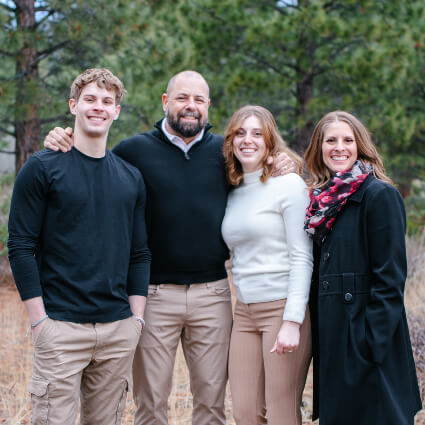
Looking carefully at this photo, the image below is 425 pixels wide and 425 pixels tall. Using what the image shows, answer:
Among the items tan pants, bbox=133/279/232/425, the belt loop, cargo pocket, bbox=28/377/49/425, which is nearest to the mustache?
tan pants, bbox=133/279/232/425

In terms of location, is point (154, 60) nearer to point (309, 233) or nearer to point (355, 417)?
point (309, 233)

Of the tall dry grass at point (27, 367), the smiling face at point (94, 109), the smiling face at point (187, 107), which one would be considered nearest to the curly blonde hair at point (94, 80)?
the smiling face at point (94, 109)

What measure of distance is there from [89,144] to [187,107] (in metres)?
0.71

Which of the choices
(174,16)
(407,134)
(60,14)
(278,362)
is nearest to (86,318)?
(278,362)

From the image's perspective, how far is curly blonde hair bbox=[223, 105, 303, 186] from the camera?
10.2 ft

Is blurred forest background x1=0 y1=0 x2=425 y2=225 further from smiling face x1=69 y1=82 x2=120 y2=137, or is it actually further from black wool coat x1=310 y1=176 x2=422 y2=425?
black wool coat x1=310 y1=176 x2=422 y2=425

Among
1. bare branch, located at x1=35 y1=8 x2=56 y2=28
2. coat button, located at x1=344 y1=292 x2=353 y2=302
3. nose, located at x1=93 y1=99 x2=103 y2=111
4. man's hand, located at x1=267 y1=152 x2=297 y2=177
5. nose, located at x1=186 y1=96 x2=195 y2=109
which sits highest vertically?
bare branch, located at x1=35 y1=8 x2=56 y2=28

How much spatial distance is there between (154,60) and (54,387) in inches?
250

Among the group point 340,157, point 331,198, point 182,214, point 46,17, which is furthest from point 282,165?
point 46,17

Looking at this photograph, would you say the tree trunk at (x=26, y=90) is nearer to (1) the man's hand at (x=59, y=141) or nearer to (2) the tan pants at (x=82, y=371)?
(1) the man's hand at (x=59, y=141)

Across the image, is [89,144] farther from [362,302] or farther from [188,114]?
[362,302]

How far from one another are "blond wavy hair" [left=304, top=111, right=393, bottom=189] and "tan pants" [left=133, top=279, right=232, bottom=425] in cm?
92

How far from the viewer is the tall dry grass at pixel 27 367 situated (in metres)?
4.10

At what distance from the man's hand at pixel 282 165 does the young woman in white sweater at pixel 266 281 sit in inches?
1.2
